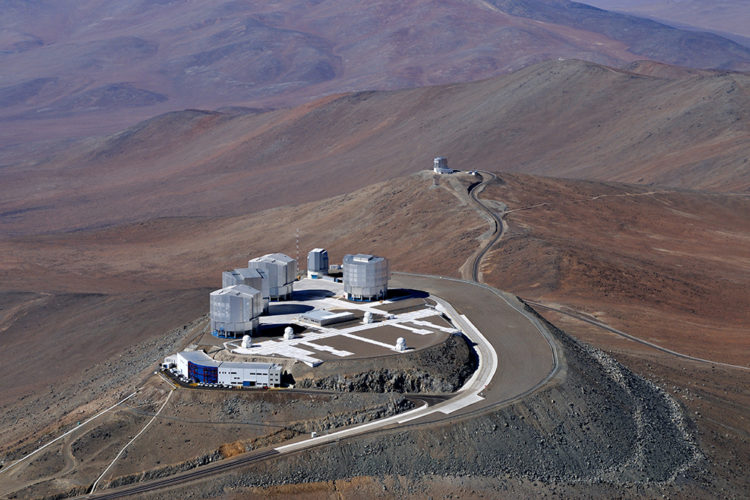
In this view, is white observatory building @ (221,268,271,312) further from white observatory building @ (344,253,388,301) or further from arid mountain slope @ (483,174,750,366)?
arid mountain slope @ (483,174,750,366)

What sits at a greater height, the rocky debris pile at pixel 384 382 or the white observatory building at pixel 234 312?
the white observatory building at pixel 234 312

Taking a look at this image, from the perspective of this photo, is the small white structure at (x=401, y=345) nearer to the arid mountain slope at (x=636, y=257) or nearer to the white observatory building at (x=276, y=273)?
the white observatory building at (x=276, y=273)

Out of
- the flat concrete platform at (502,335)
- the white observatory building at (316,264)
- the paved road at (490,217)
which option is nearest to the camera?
the flat concrete platform at (502,335)

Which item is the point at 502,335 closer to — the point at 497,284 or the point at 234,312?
the point at 234,312

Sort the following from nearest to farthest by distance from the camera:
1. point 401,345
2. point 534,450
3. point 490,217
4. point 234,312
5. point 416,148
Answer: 1. point 534,450
2. point 401,345
3. point 234,312
4. point 490,217
5. point 416,148

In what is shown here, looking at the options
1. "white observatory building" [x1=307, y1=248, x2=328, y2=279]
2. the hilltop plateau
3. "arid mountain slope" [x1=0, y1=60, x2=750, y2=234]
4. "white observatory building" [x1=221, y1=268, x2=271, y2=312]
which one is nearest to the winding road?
the hilltop plateau

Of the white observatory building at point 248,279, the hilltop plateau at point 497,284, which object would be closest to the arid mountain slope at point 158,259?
the hilltop plateau at point 497,284

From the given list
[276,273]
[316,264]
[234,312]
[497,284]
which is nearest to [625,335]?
[497,284]
